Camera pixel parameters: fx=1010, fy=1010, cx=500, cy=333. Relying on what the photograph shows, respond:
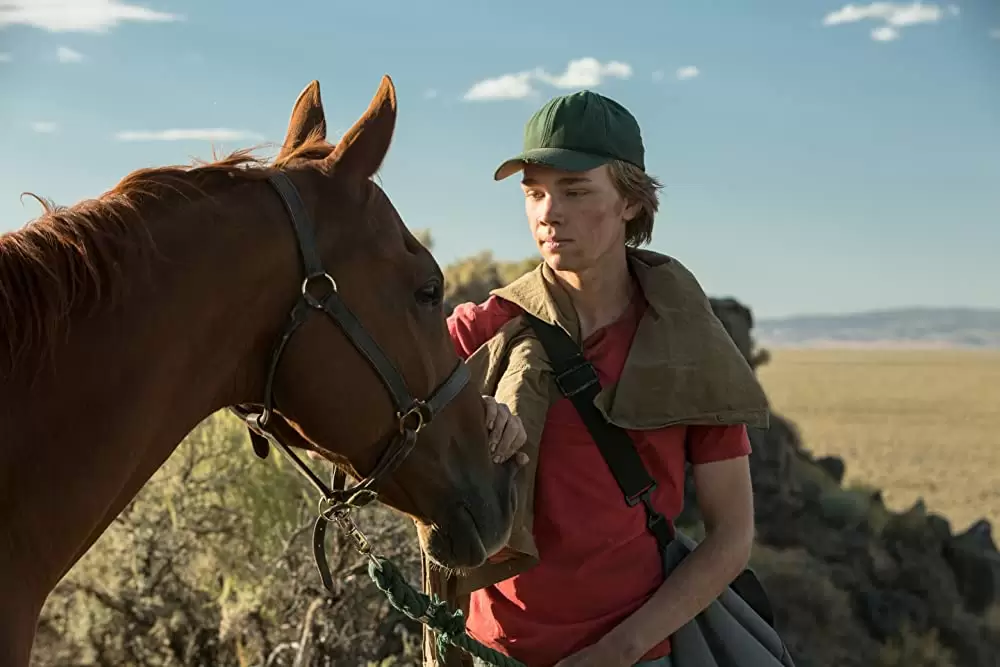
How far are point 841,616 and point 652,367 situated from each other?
882 cm

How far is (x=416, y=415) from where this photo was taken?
7.37 ft

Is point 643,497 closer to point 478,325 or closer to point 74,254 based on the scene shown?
point 478,325

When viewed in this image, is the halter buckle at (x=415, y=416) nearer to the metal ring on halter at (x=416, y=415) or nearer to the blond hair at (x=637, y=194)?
the metal ring on halter at (x=416, y=415)

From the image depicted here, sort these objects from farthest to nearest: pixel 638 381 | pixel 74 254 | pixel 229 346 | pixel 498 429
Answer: pixel 638 381 → pixel 498 429 → pixel 229 346 → pixel 74 254

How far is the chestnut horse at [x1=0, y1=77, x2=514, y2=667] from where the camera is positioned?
1.87m

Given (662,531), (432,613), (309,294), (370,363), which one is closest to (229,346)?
(309,294)

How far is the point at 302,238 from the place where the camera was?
2102 millimetres

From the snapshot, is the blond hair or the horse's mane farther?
the blond hair

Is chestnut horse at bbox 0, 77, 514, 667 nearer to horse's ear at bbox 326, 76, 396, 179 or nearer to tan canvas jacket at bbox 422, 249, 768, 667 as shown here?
horse's ear at bbox 326, 76, 396, 179

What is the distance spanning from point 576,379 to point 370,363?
631mm

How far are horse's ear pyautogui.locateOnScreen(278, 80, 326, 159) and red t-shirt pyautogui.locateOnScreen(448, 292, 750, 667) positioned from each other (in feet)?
3.04

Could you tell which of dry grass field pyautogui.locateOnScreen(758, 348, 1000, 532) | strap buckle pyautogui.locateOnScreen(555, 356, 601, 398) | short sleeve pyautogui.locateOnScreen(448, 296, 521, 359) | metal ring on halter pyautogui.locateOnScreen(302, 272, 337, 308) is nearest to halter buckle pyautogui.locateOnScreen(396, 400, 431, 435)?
metal ring on halter pyautogui.locateOnScreen(302, 272, 337, 308)

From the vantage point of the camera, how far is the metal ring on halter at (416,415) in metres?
2.24

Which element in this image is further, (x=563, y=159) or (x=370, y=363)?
(x=563, y=159)
